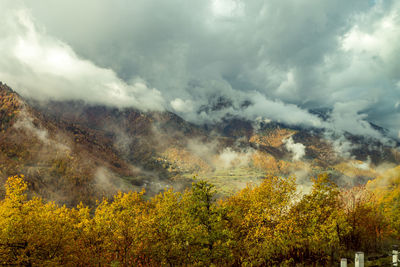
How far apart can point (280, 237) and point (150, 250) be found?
1724 centimetres

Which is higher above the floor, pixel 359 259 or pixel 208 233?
pixel 359 259

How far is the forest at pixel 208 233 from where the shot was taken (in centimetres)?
3078

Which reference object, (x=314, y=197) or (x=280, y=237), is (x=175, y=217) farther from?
(x=314, y=197)

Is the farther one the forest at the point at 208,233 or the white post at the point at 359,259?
the forest at the point at 208,233

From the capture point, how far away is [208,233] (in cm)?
3172

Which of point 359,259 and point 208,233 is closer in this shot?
point 359,259

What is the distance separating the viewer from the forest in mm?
30781

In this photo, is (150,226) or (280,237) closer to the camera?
(280,237)

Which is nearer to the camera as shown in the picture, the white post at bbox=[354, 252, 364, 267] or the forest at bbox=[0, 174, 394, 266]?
the white post at bbox=[354, 252, 364, 267]

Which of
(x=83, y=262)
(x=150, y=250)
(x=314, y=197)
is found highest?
(x=314, y=197)

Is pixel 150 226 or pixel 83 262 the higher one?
pixel 150 226

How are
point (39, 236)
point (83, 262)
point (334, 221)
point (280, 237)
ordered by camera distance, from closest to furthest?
point (280, 237) < point (334, 221) < point (39, 236) < point (83, 262)

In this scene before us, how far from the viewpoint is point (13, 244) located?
121ft

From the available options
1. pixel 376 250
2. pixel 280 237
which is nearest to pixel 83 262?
pixel 280 237
